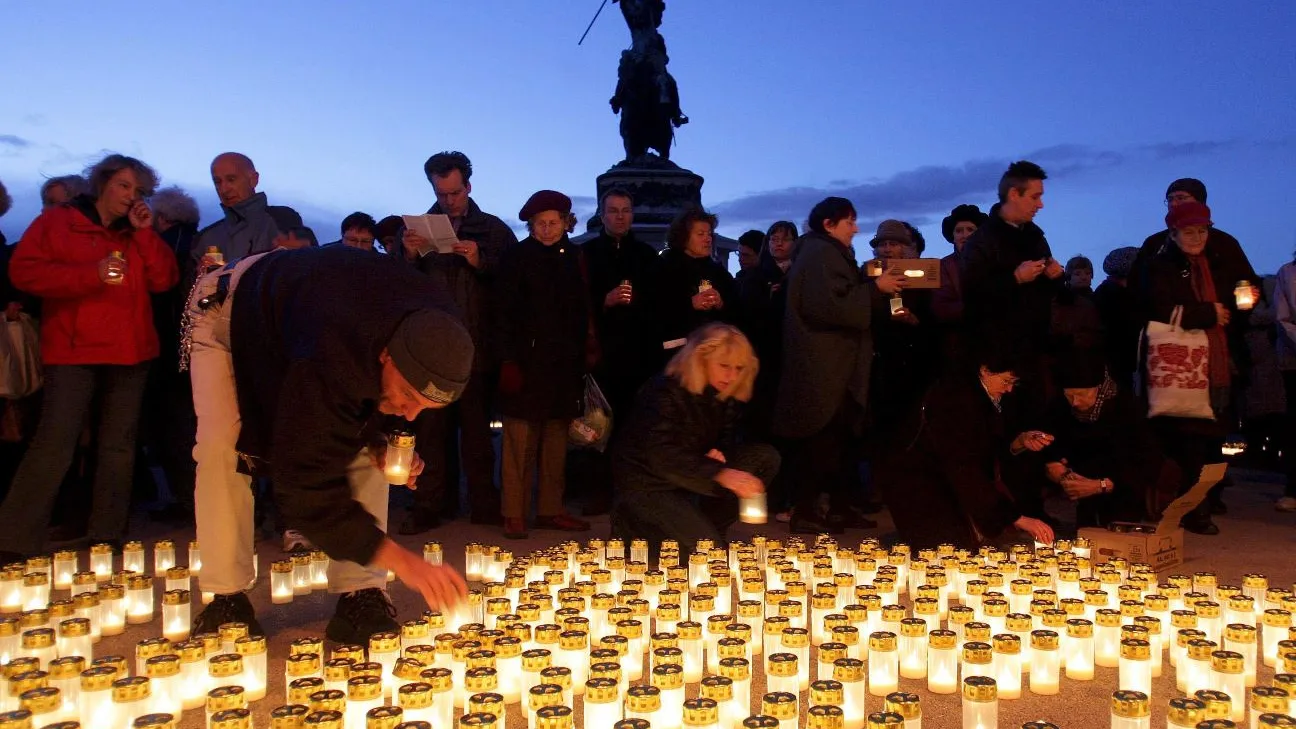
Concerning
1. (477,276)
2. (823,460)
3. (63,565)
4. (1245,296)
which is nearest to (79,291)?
(63,565)

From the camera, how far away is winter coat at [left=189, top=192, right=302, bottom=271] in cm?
560

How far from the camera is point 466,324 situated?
619cm

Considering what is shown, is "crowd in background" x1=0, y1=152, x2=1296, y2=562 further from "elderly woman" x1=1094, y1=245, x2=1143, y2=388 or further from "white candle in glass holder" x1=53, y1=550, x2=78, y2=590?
"white candle in glass holder" x1=53, y1=550, x2=78, y2=590

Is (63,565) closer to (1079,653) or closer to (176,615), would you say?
(176,615)

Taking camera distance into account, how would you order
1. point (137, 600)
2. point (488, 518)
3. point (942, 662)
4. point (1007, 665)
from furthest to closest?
point (488, 518), point (137, 600), point (942, 662), point (1007, 665)

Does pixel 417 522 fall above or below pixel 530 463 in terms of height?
below

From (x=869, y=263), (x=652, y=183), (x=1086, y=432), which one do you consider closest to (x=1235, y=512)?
(x=1086, y=432)

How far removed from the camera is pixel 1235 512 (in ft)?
23.8

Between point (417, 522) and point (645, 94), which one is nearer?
point (417, 522)

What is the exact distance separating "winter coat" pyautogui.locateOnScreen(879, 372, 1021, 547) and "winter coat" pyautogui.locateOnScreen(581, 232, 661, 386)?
179 cm

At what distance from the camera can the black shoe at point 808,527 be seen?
6230mm

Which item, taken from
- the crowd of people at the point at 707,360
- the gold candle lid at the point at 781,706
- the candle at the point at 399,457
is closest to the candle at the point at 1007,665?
the gold candle lid at the point at 781,706

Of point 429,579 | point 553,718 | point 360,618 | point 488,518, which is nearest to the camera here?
point 553,718

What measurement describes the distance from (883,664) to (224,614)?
2367 millimetres
